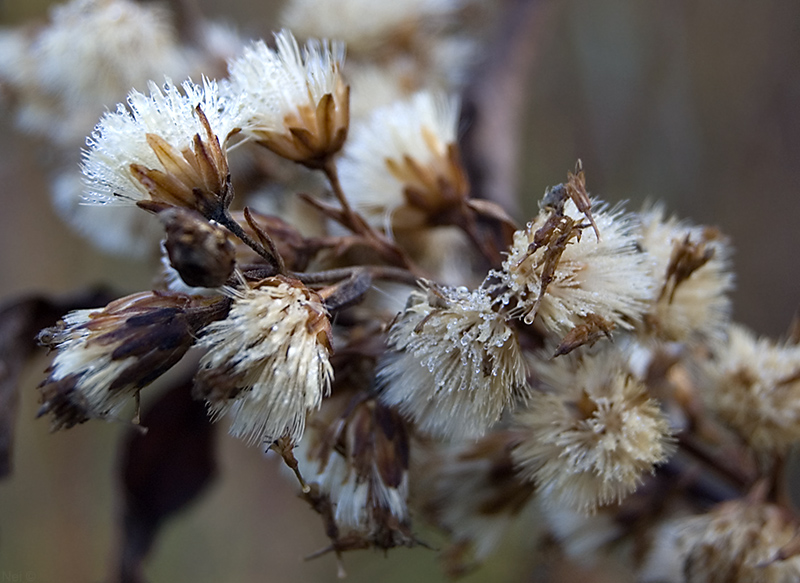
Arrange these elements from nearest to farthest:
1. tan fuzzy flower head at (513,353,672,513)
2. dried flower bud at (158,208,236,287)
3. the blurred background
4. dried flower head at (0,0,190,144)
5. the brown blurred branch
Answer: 1. dried flower bud at (158,208,236,287)
2. tan fuzzy flower head at (513,353,672,513)
3. dried flower head at (0,0,190,144)
4. the brown blurred branch
5. the blurred background

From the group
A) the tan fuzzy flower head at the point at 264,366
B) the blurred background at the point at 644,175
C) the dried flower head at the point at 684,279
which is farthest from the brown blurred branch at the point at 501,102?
the blurred background at the point at 644,175

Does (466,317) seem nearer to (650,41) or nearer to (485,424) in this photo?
(485,424)

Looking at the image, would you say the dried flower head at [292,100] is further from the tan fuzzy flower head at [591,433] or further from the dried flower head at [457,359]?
the tan fuzzy flower head at [591,433]

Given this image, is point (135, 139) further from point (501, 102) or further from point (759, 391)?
point (501, 102)

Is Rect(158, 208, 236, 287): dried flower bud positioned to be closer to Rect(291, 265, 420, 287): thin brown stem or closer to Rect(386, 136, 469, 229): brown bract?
Rect(291, 265, 420, 287): thin brown stem

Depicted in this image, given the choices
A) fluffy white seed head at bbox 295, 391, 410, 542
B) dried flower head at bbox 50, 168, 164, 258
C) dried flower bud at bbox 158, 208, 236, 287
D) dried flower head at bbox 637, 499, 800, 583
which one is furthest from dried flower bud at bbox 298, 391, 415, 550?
dried flower head at bbox 50, 168, 164, 258

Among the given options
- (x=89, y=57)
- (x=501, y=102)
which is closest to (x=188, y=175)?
(x=89, y=57)
